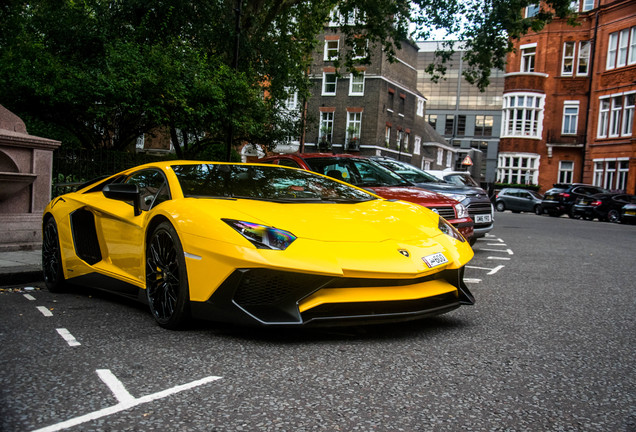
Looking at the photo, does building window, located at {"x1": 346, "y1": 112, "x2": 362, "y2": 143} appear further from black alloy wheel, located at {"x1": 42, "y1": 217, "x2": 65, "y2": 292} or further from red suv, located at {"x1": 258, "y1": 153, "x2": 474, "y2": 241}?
black alloy wheel, located at {"x1": 42, "y1": 217, "x2": 65, "y2": 292}

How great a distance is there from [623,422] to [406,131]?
50339 millimetres

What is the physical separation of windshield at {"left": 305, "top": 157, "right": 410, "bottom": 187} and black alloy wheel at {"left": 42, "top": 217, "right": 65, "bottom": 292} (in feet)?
14.8

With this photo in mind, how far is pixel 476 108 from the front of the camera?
259 feet

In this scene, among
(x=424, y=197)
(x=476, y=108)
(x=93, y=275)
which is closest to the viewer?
(x=93, y=275)

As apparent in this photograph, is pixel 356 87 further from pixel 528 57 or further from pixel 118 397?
pixel 118 397

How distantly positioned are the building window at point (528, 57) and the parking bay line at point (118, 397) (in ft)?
155

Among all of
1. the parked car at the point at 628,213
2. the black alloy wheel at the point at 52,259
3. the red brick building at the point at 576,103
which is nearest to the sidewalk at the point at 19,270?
the black alloy wheel at the point at 52,259

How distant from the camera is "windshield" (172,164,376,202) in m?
4.64

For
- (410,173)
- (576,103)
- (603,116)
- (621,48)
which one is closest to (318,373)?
(410,173)

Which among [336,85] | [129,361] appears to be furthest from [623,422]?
[336,85]

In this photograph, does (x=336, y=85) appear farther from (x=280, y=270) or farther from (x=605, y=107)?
(x=280, y=270)

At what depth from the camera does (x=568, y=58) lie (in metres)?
43.8

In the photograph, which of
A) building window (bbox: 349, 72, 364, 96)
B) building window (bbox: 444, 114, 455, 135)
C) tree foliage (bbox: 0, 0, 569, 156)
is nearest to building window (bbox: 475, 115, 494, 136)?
building window (bbox: 444, 114, 455, 135)

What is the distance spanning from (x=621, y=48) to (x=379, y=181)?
113ft
